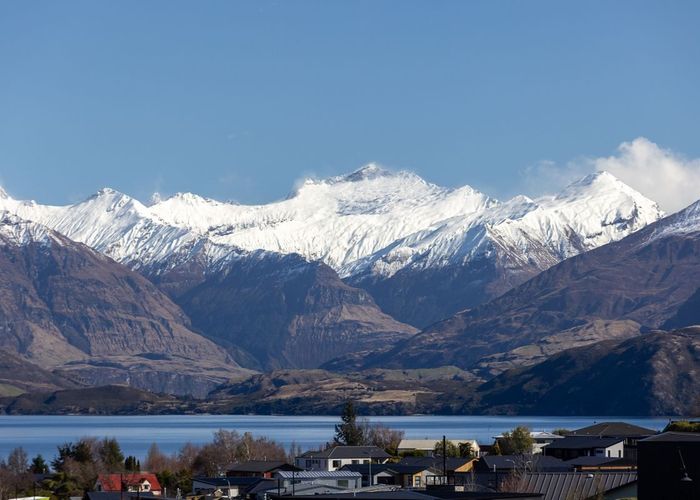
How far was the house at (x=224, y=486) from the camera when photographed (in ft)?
365

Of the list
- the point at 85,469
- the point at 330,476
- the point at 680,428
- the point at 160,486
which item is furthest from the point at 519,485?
the point at 85,469

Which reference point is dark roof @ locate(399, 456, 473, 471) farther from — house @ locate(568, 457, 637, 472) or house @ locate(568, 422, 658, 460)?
house @ locate(568, 422, 658, 460)

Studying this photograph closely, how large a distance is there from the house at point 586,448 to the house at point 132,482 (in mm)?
32168

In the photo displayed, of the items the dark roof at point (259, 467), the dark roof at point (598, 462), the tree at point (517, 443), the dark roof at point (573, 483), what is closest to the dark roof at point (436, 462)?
Answer: the dark roof at point (259, 467)

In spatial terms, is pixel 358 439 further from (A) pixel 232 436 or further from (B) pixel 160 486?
(B) pixel 160 486

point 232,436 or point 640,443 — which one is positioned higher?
point 232,436

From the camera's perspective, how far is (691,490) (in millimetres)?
47500

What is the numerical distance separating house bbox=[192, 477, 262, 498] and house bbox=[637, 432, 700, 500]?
203 feet

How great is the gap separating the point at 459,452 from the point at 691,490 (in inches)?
4238

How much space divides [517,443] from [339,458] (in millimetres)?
18862

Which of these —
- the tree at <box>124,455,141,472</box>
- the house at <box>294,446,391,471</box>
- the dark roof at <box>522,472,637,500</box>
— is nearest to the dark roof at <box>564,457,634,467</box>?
the dark roof at <box>522,472,637,500</box>

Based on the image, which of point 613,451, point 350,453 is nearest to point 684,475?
point 613,451

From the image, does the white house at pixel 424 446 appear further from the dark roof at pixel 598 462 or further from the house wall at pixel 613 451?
the dark roof at pixel 598 462

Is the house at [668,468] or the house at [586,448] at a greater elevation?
the house at [586,448]
